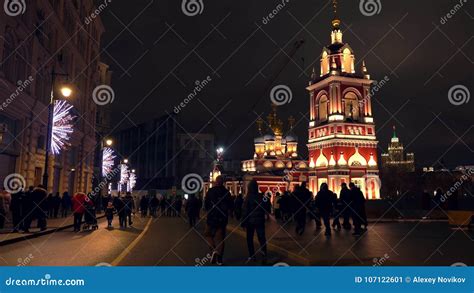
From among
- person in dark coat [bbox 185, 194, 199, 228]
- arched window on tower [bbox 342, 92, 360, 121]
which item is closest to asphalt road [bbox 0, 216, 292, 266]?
person in dark coat [bbox 185, 194, 199, 228]

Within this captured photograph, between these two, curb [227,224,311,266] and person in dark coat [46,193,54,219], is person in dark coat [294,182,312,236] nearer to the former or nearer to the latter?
curb [227,224,311,266]

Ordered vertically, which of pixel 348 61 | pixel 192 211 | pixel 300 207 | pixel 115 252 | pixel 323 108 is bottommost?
pixel 115 252

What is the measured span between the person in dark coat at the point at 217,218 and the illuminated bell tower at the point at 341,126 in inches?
1959

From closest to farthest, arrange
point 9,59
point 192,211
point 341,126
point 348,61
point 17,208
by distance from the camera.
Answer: point 17,208, point 9,59, point 192,211, point 341,126, point 348,61

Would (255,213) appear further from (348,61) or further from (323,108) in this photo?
(348,61)

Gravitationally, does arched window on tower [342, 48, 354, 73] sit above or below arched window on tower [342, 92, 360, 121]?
above

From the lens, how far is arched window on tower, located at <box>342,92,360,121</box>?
2383 inches

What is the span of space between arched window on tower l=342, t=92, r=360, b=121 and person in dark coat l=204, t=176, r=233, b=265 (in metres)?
54.1

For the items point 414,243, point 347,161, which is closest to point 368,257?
point 414,243

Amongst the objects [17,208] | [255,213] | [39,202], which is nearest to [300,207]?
[255,213]

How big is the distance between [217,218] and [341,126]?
52.5m

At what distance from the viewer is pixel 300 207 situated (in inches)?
615

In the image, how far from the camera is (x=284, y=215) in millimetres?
24516

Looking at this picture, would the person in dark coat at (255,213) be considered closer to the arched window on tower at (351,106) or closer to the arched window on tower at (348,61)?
the arched window on tower at (351,106)
